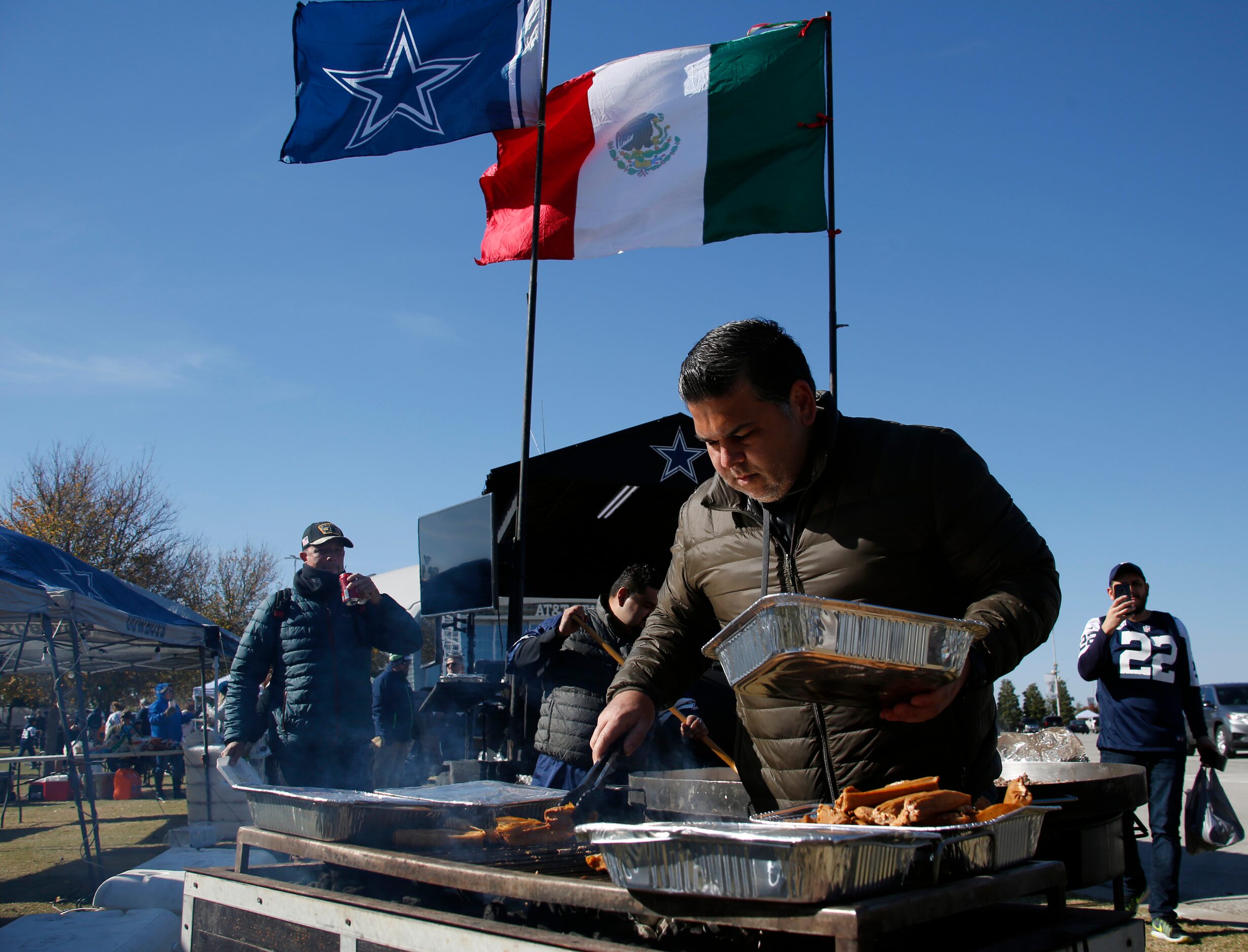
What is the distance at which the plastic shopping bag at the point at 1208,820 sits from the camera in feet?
14.2

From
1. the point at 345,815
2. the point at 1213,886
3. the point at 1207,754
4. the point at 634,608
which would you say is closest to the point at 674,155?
the point at 634,608

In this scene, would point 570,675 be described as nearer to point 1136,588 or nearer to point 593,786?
point 593,786

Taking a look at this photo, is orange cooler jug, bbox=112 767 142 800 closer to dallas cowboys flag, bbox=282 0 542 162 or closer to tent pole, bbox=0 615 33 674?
tent pole, bbox=0 615 33 674

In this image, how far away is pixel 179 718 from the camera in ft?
51.3

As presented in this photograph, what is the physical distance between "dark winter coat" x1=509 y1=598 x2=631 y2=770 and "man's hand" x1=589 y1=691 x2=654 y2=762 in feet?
6.59

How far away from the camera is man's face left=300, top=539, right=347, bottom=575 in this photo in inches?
183

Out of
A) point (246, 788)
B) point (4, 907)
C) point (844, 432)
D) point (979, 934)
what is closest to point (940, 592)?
point (844, 432)

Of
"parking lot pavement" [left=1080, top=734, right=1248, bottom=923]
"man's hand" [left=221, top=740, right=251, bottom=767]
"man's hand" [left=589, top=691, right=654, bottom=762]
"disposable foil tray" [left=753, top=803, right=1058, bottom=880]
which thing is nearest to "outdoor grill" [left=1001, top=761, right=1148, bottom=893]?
"disposable foil tray" [left=753, top=803, right=1058, bottom=880]

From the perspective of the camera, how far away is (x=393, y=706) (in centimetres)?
789

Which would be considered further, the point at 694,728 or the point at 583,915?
the point at 694,728

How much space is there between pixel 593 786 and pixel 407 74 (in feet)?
19.1

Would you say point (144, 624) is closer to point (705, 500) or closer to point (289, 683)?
point (289, 683)

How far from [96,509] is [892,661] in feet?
95.5

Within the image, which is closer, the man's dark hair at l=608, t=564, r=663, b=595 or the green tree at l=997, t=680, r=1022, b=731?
the man's dark hair at l=608, t=564, r=663, b=595
